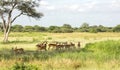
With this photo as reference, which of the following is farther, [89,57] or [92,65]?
[89,57]

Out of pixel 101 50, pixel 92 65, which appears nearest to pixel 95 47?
pixel 101 50

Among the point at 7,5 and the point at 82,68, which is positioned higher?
the point at 7,5

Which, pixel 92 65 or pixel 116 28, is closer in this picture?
pixel 92 65

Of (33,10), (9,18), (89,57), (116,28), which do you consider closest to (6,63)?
(89,57)

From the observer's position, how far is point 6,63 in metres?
16.8

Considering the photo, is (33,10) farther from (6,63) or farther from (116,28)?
(116,28)

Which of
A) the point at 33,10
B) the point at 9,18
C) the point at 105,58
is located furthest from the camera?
the point at 33,10

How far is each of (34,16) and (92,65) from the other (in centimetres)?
3529

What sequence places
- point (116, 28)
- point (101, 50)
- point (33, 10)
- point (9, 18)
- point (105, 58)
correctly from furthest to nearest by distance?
point (116, 28) < point (33, 10) < point (9, 18) < point (101, 50) < point (105, 58)

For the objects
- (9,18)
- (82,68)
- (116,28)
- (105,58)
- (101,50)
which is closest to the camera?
(82,68)

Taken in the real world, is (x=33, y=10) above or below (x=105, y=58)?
above

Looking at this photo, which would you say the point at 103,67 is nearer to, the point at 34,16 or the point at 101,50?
the point at 101,50

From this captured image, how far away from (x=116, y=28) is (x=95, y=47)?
77.9 m

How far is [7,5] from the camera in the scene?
49.6m
